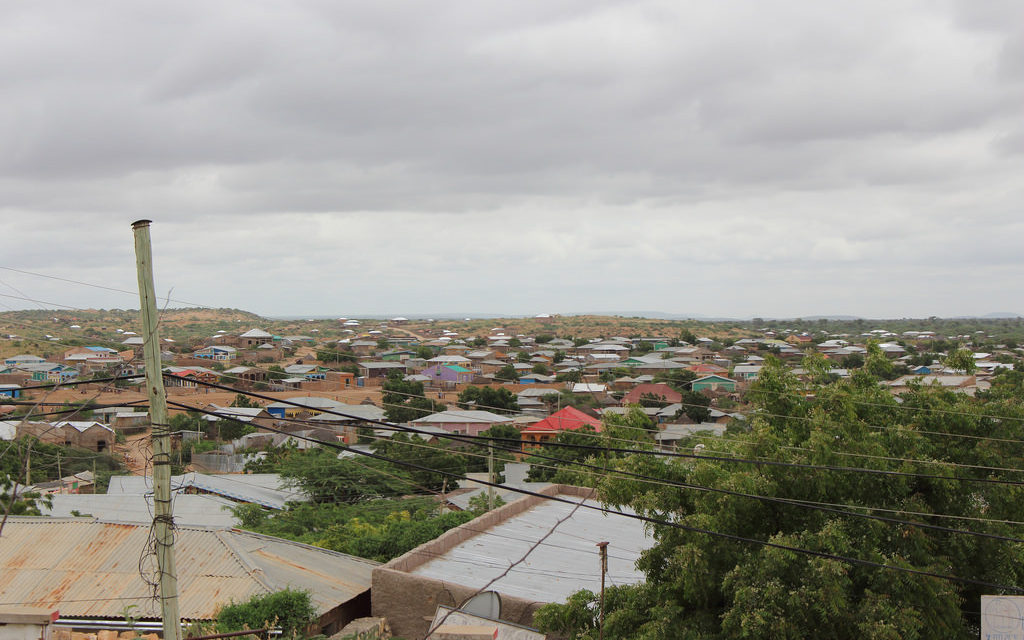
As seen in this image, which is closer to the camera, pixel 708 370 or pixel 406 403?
pixel 406 403

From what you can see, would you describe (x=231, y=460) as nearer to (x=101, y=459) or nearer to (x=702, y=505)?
(x=101, y=459)

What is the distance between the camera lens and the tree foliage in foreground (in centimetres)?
802

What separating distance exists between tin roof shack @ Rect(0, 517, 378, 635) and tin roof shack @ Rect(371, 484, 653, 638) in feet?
4.26

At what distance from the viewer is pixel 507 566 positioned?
14586 mm

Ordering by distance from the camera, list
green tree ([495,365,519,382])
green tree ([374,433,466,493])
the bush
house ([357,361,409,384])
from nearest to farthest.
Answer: the bush
green tree ([374,433,466,493])
green tree ([495,365,519,382])
house ([357,361,409,384])

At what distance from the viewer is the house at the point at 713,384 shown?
60.0 metres

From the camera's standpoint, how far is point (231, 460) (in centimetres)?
3741

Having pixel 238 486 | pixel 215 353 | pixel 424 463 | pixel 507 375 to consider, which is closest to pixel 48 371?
pixel 215 353

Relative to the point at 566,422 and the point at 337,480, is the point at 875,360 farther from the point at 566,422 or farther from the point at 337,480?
the point at 566,422

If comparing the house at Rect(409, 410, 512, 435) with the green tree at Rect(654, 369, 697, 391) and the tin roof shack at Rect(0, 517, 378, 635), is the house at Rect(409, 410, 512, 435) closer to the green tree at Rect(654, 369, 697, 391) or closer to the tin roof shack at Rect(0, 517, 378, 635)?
the green tree at Rect(654, 369, 697, 391)

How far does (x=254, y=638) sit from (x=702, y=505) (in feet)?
24.5

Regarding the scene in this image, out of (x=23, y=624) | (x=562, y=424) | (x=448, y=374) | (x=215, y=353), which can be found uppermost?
(x=215, y=353)

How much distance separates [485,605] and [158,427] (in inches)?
304

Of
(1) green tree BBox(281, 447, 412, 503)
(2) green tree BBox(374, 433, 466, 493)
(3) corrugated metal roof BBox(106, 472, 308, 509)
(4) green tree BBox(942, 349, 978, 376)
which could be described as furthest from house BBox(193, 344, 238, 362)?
(4) green tree BBox(942, 349, 978, 376)
